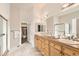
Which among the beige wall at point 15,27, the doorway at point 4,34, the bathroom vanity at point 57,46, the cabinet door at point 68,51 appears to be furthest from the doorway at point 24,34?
the cabinet door at point 68,51

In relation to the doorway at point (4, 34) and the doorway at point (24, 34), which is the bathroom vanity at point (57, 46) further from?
the doorway at point (4, 34)

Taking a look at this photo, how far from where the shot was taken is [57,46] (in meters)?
2.88

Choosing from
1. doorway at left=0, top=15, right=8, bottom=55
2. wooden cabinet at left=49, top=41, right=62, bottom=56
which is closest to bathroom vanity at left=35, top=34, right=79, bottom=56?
A: wooden cabinet at left=49, top=41, right=62, bottom=56

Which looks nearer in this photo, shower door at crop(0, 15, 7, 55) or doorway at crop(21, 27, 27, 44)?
doorway at crop(21, 27, 27, 44)

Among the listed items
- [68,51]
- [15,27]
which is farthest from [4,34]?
[68,51]

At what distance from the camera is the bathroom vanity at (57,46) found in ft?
7.59

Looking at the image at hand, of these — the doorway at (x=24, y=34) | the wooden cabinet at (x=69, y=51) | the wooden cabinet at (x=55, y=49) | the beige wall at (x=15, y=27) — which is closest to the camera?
the wooden cabinet at (x=69, y=51)

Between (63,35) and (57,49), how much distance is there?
0.51 metres

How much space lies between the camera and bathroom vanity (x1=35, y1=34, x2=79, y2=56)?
2312 mm

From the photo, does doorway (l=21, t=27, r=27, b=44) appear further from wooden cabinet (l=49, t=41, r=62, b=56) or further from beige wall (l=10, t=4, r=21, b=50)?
wooden cabinet (l=49, t=41, r=62, b=56)

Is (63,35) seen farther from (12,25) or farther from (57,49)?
(12,25)

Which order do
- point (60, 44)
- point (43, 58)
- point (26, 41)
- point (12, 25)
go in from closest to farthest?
1. point (43, 58)
2. point (60, 44)
3. point (26, 41)
4. point (12, 25)

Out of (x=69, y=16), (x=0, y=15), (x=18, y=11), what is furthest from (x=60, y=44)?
(x=0, y=15)

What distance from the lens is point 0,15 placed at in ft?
10.1
